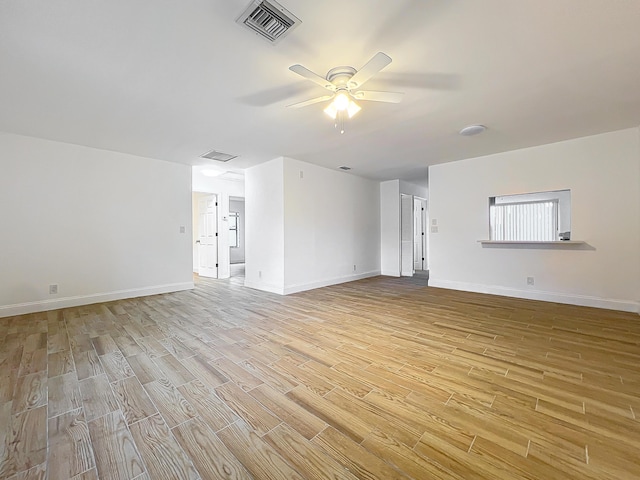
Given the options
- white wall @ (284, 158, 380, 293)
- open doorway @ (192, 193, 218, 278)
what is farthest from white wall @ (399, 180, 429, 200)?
open doorway @ (192, 193, 218, 278)

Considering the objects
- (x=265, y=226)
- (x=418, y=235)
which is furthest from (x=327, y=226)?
(x=418, y=235)

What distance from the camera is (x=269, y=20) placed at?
5.55 feet

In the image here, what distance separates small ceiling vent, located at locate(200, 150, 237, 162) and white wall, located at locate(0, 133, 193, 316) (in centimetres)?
90

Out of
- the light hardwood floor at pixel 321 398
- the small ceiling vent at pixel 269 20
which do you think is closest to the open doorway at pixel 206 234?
the light hardwood floor at pixel 321 398

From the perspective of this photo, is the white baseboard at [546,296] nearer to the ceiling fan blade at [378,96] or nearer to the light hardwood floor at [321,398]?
the light hardwood floor at [321,398]

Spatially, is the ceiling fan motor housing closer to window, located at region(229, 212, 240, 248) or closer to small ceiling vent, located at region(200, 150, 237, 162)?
small ceiling vent, located at region(200, 150, 237, 162)

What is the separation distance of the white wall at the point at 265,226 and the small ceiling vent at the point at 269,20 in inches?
117

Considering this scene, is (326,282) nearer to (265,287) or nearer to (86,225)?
(265,287)

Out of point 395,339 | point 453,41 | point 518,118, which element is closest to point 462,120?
point 518,118

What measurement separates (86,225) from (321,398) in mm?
4611

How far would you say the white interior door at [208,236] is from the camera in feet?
22.4

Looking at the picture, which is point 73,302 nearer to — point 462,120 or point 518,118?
point 462,120

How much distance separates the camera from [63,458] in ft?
4.10

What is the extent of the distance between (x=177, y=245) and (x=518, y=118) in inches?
227
